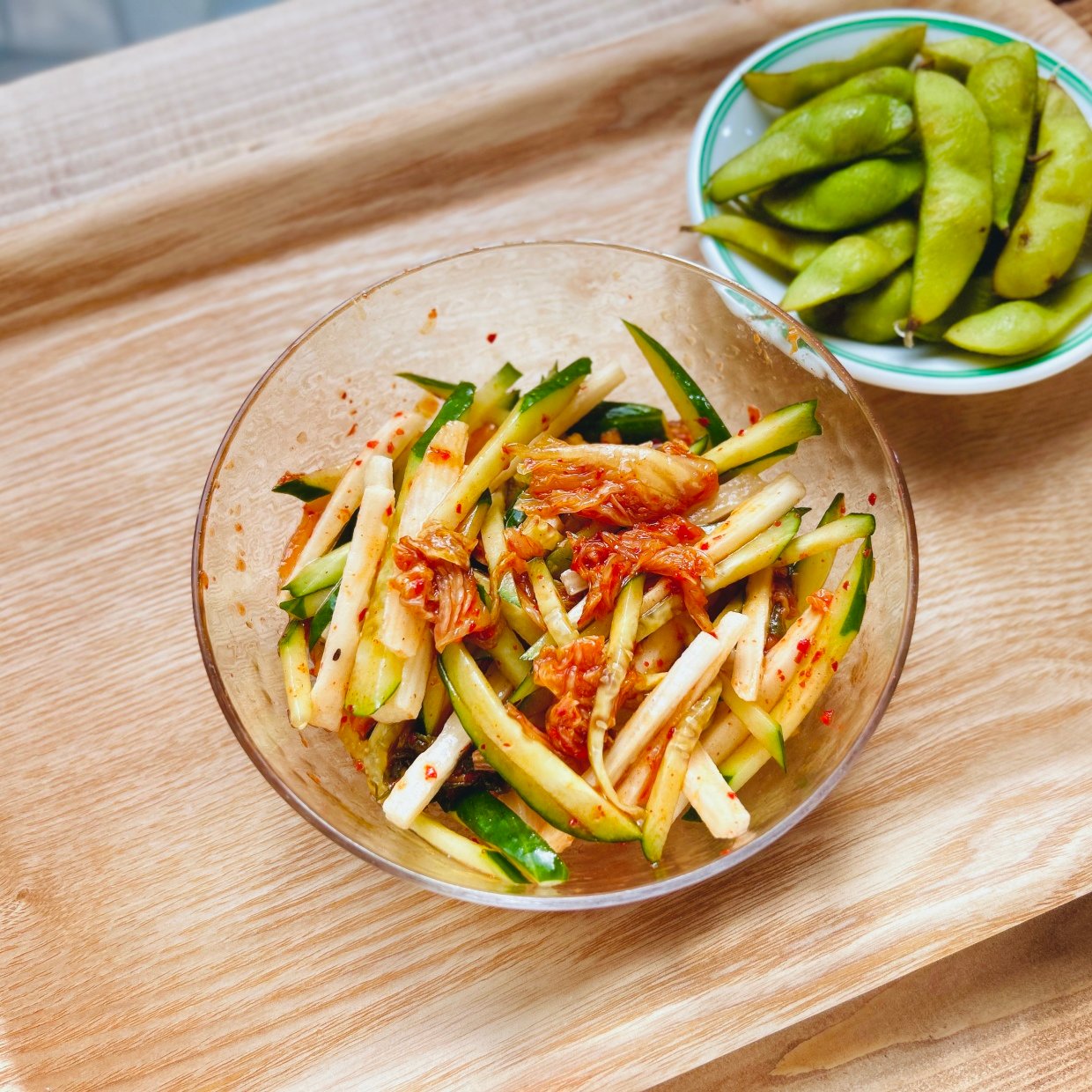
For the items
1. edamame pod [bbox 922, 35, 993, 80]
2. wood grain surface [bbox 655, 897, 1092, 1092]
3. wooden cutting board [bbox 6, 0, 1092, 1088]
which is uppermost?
edamame pod [bbox 922, 35, 993, 80]

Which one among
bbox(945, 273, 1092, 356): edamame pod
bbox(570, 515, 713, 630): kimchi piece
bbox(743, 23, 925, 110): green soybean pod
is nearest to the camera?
bbox(570, 515, 713, 630): kimchi piece

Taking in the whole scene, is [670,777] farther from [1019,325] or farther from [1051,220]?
[1051,220]

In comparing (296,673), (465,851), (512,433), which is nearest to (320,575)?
(296,673)

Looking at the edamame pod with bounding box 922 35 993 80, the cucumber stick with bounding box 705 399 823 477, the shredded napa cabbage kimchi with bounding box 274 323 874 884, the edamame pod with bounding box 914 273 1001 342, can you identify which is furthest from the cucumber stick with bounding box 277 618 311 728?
the edamame pod with bounding box 922 35 993 80

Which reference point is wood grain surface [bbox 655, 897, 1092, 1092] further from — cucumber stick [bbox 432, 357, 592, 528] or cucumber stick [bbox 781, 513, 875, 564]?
cucumber stick [bbox 432, 357, 592, 528]

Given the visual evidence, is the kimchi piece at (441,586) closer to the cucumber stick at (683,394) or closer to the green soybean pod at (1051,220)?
the cucumber stick at (683,394)

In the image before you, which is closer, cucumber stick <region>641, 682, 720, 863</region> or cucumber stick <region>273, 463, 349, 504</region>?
cucumber stick <region>641, 682, 720, 863</region>
